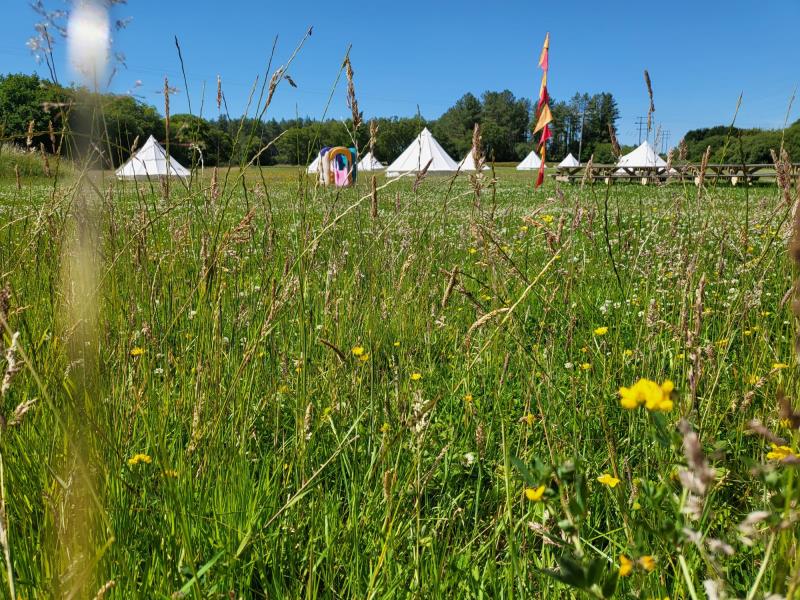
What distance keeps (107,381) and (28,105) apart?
98cm

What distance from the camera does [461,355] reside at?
2.01 metres

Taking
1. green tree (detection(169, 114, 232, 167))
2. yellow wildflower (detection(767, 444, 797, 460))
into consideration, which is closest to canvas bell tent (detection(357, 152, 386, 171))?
green tree (detection(169, 114, 232, 167))

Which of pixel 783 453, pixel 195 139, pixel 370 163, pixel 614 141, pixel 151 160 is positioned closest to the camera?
pixel 783 453

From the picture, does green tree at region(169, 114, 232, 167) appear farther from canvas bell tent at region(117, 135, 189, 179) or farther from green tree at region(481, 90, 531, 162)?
green tree at region(481, 90, 531, 162)

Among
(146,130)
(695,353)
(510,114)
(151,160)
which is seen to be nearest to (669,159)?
(695,353)

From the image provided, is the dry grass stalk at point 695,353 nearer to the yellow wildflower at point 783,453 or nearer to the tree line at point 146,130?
the yellow wildflower at point 783,453

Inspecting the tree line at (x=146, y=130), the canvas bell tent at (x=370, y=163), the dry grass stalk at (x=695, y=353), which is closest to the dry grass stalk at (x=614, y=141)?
the tree line at (x=146, y=130)

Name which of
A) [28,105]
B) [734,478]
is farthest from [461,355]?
[28,105]

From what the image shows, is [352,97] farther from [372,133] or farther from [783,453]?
[783,453]

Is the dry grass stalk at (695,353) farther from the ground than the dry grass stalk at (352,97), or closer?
closer

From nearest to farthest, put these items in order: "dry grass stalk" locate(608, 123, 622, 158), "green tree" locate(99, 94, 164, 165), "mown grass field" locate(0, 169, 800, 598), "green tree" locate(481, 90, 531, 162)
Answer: "mown grass field" locate(0, 169, 800, 598), "green tree" locate(99, 94, 164, 165), "dry grass stalk" locate(608, 123, 622, 158), "green tree" locate(481, 90, 531, 162)

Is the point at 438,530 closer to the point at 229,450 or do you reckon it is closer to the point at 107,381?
the point at 229,450

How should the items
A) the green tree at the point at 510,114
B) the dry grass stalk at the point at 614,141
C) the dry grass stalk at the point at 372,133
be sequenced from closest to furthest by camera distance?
1. the dry grass stalk at the point at 372,133
2. the dry grass stalk at the point at 614,141
3. the green tree at the point at 510,114

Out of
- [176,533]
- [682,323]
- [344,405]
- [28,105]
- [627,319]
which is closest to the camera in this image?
[176,533]
